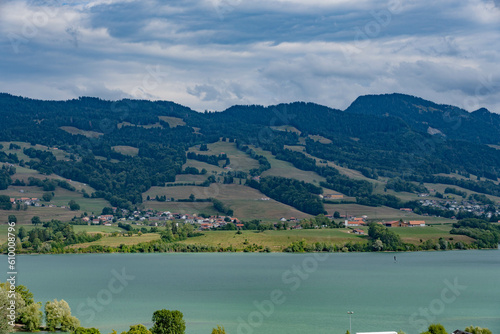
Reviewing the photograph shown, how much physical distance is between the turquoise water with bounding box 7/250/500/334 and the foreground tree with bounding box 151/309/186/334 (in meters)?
5.79

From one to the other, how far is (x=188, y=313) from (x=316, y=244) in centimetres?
6154

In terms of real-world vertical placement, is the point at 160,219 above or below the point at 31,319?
above

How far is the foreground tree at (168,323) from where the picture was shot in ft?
133

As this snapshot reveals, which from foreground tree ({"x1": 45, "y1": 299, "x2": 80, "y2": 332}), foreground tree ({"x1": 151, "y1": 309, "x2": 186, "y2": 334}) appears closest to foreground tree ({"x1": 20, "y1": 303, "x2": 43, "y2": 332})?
foreground tree ({"x1": 45, "y1": 299, "x2": 80, "y2": 332})

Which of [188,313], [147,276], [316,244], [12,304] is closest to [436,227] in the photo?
[316,244]

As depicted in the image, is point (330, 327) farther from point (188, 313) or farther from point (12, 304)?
point (12, 304)

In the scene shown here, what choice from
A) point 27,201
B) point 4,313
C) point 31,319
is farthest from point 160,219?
point 4,313

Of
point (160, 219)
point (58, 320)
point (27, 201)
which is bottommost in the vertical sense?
point (58, 320)

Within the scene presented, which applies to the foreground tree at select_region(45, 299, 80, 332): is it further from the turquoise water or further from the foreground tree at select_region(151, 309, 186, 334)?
the foreground tree at select_region(151, 309, 186, 334)

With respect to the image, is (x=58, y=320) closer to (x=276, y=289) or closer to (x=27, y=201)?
(x=276, y=289)

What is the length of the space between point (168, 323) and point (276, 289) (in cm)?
3179

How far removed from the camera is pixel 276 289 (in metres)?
71.4

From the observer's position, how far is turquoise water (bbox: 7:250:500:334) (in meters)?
52.0

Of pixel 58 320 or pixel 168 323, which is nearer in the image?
pixel 168 323
